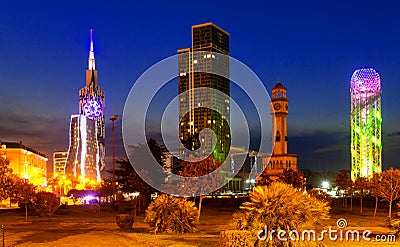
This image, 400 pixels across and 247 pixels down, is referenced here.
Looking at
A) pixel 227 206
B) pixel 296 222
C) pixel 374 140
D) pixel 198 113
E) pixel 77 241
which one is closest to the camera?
pixel 296 222

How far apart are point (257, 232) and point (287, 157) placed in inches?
3800

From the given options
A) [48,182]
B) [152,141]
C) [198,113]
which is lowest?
[48,182]

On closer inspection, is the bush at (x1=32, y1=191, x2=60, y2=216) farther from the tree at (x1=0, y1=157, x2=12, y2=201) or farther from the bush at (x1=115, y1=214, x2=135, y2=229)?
the bush at (x1=115, y1=214, x2=135, y2=229)

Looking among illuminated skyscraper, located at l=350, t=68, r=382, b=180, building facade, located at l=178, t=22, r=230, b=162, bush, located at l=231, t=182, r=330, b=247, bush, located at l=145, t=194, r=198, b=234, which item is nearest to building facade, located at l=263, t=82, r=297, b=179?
illuminated skyscraper, located at l=350, t=68, r=382, b=180

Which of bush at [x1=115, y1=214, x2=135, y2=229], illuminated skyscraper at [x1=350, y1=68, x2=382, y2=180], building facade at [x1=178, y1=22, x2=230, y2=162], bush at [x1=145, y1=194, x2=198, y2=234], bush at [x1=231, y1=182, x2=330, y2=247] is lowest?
bush at [x1=115, y1=214, x2=135, y2=229]

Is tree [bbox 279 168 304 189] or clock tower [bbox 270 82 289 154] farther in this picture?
clock tower [bbox 270 82 289 154]

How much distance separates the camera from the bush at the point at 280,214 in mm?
15594

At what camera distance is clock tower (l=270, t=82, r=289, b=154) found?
11100cm

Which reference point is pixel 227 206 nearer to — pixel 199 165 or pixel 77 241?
pixel 199 165

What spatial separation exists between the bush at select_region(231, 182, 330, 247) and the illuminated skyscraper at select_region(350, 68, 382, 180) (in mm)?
75794

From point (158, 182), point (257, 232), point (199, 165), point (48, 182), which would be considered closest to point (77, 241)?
point (257, 232)

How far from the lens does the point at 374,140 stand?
8900 cm

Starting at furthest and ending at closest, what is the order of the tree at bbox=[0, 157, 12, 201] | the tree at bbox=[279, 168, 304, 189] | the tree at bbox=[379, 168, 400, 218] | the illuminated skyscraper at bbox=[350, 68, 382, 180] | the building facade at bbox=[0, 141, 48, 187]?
the building facade at bbox=[0, 141, 48, 187] < the illuminated skyscraper at bbox=[350, 68, 382, 180] < the tree at bbox=[279, 168, 304, 189] < the tree at bbox=[379, 168, 400, 218] < the tree at bbox=[0, 157, 12, 201]

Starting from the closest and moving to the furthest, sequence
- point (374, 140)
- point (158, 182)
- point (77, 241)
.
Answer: point (77, 241), point (158, 182), point (374, 140)
